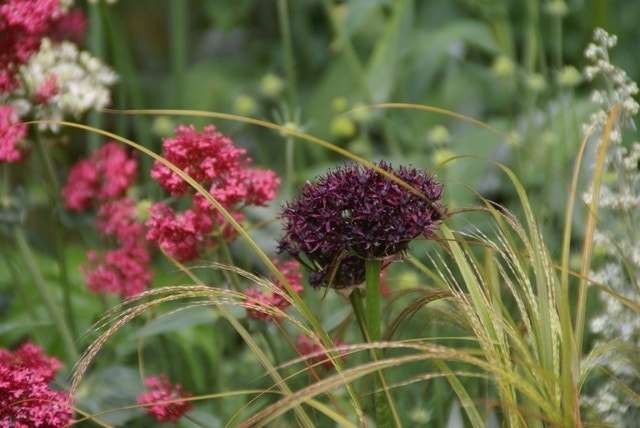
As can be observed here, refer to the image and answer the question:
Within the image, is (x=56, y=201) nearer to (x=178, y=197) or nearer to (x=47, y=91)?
(x=47, y=91)

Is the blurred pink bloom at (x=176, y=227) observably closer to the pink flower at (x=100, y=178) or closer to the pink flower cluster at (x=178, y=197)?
the pink flower cluster at (x=178, y=197)

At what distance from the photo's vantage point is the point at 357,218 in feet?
2.81

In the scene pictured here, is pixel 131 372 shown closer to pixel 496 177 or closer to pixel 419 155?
pixel 419 155

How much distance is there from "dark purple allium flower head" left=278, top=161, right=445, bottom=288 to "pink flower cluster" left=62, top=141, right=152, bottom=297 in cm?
44

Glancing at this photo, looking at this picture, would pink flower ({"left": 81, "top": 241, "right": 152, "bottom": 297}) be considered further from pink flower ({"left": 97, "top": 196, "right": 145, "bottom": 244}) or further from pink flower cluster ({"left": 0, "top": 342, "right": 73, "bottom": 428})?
pink flower cluster ({"left": 0, "top": 342, "right": 73, "bottom": 428})

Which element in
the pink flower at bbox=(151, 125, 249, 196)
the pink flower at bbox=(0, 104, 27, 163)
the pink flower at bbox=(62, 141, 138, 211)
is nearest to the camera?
the pink flower at bbox=(151, 125, 249, 196)

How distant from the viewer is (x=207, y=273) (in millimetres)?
1457

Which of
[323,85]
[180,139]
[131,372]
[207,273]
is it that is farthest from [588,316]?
[323,85]

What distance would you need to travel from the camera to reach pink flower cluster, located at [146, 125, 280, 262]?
1.00 metres

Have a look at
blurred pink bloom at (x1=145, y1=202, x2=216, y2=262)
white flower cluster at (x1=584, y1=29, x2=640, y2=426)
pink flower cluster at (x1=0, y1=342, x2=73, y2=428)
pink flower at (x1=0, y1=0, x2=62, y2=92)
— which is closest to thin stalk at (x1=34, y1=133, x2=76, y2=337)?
pink flower at (x1=0, y1=0, x2=62, y2=92)

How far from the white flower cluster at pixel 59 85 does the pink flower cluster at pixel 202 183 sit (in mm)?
281

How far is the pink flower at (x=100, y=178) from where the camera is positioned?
1.35 meters

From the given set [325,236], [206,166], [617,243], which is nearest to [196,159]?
[206,166]

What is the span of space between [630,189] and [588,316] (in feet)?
0.98
